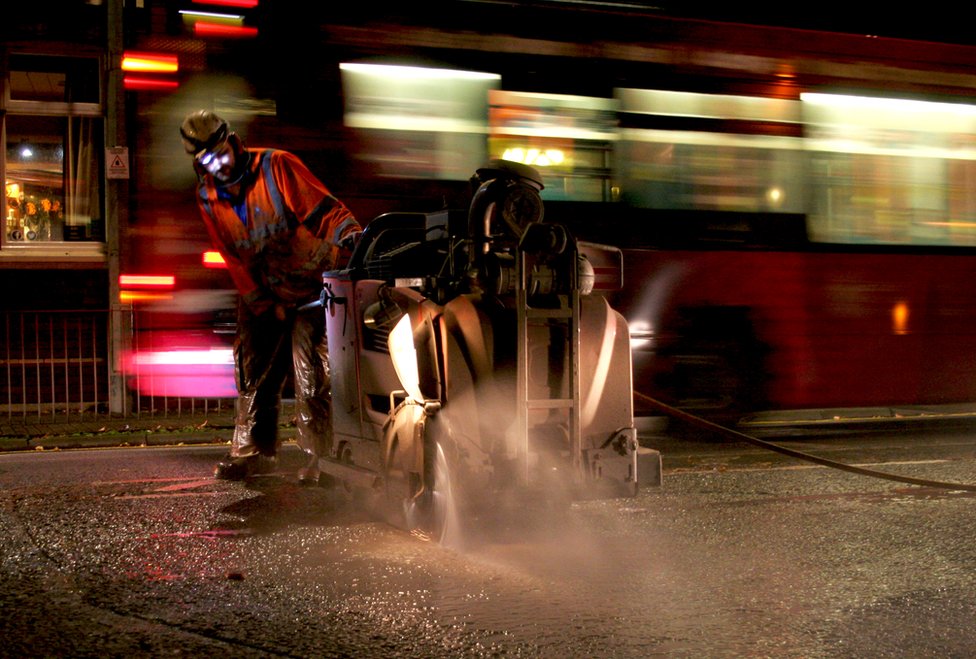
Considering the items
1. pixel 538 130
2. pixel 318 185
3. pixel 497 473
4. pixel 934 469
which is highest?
pixel 538 130

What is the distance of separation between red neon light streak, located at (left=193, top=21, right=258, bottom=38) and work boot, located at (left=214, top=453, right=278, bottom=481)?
3982 millimetres

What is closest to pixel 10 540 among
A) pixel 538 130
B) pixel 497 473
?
pixel 497 473

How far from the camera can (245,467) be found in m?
7.21

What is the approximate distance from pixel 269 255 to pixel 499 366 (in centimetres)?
229

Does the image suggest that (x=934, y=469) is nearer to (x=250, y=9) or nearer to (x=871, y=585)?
(x=871, y=585)

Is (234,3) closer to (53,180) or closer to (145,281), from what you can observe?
(145,281)

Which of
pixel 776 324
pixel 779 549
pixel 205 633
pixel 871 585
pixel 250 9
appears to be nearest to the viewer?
pixel 205 633

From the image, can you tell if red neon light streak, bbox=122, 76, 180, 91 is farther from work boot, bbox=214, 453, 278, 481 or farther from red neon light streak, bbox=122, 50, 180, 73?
work boot, bbox=214, 453, 278, 481

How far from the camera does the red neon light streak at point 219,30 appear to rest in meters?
9.40

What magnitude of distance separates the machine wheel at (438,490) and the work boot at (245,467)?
199 cm

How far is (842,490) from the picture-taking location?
279 inches

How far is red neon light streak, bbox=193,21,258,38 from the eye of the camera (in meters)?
9.40

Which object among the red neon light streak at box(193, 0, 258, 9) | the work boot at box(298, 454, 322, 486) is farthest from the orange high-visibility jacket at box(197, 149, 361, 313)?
the red neon light streak at box(193, 0, 258, 9)

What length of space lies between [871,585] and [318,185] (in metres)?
3.90
